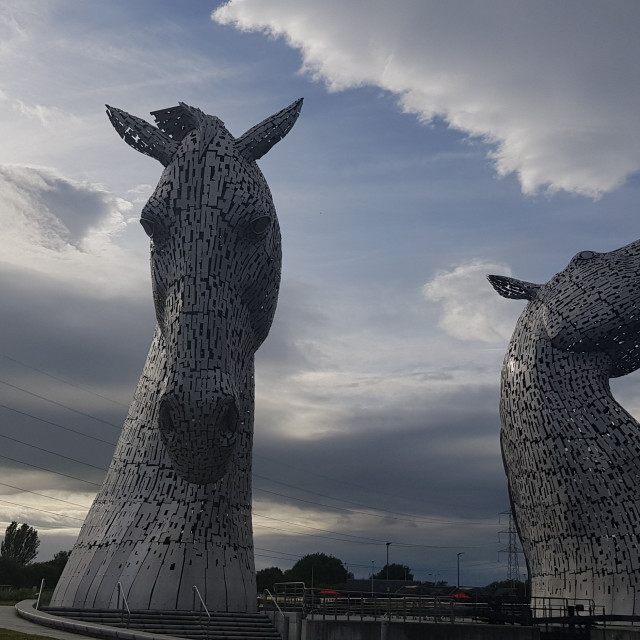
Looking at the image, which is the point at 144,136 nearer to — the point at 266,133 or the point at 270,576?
the point at 266,133

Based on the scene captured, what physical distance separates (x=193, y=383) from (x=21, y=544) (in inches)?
1828

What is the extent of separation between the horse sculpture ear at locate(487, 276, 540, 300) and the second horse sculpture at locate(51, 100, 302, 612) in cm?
815

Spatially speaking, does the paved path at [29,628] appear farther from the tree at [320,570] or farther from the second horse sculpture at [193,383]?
the tree at [320,570]

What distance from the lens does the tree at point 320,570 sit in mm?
70062

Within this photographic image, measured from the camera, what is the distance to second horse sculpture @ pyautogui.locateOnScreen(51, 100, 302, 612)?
12.2m

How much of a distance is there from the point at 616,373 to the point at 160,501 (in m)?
10.8

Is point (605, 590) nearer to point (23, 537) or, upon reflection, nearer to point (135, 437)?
point (135, 437)

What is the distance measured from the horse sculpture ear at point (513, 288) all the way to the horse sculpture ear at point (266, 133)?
8.05m

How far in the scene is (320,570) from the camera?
234 ft

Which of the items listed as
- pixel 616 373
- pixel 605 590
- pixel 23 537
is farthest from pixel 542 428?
pixel 23 537

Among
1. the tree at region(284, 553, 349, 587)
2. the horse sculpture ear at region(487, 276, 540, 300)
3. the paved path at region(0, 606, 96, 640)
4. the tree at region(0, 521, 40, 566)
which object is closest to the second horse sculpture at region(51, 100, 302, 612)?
the paved path at region(0, 606, 96, 640)

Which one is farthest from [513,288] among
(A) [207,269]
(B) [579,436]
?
(A) [207,269]

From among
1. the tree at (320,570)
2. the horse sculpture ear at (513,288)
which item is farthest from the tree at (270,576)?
the horse sculpture ear at (513,288)

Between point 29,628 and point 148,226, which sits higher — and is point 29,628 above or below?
below
